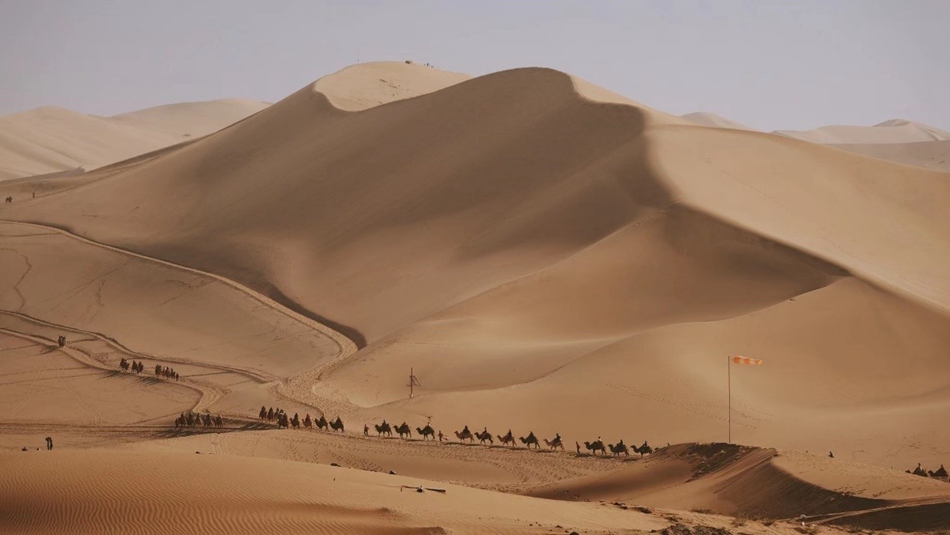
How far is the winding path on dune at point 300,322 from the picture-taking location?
107 feet

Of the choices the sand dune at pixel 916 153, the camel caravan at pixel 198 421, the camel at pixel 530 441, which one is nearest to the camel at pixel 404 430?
the camel at pixel 530 441

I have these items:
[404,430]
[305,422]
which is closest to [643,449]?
[404,430]

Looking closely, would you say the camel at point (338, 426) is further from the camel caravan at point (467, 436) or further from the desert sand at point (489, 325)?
the desert sand at point (489, 325)

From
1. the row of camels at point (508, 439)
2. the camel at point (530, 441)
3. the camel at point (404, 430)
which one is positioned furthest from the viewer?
the camel at point (404, 430)

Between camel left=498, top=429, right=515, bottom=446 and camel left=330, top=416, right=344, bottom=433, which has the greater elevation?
camel left=330, top=416, right=344, bottom=433

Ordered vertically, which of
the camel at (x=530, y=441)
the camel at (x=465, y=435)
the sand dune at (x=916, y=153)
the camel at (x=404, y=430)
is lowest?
the camel at (x=530, y=441)

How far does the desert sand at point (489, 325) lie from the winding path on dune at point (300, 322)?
0.62 feet

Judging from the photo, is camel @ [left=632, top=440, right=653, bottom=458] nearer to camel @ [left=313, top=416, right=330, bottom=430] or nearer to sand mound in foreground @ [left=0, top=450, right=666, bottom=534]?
camel @ [left=313, top=416, right=330, bottom=430]

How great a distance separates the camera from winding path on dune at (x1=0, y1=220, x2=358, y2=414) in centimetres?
3256

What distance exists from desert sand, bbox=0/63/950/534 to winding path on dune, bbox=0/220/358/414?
190 millimetres

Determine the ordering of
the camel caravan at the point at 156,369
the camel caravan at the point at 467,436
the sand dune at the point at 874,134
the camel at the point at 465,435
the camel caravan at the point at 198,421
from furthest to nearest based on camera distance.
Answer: the sand dune at the point at 874,134 < the camel caravan at the point at 156,369 < the camel caravan at the point at 198,421 < the camel at the point at 465,435 < the camel caravan at the point at 467,436

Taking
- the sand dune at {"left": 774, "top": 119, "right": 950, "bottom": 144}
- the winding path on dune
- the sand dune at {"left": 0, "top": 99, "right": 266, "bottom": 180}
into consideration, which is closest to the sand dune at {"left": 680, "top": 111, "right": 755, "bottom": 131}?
the sand dune at {"left": 774, "top": 119, "right": 950, "bottom": 144}

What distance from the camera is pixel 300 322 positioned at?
143 feet

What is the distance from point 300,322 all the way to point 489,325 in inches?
344
